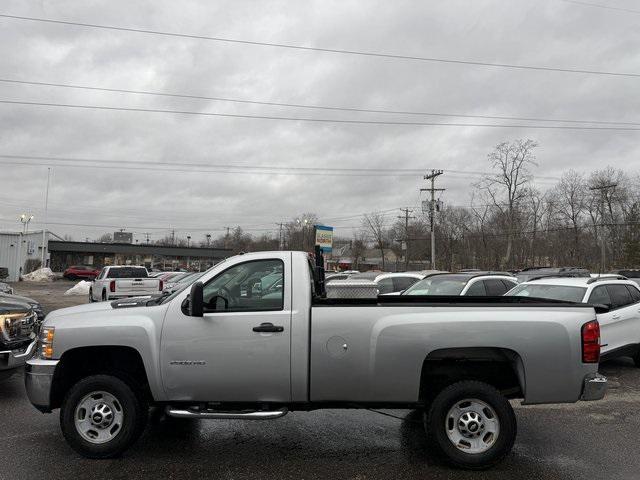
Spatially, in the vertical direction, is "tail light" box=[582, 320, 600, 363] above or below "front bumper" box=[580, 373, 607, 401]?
above

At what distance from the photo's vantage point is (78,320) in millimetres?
4809

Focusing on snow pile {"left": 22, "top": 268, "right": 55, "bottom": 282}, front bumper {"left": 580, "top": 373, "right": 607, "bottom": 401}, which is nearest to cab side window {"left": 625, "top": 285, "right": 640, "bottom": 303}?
front bumper {"left": 580, "top": 373, "right": 607, "bottom": 401}

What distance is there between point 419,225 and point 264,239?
4088 cm

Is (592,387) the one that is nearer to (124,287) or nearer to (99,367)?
(99,367)

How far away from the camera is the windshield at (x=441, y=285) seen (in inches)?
Result: 494

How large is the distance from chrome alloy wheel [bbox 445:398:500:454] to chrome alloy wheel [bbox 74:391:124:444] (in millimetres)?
3128

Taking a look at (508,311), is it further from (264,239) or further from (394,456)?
(264,239)

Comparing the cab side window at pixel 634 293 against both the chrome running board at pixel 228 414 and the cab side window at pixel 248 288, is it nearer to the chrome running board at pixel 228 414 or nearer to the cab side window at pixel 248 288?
the cab side window at pixel 248 288

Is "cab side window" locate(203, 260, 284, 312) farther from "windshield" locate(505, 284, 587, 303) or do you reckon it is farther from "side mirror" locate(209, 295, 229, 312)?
"windshield" locate(505, 284, 587, 303)

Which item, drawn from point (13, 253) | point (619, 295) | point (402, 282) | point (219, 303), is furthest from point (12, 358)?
point (13, 253)

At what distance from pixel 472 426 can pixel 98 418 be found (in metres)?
3.52

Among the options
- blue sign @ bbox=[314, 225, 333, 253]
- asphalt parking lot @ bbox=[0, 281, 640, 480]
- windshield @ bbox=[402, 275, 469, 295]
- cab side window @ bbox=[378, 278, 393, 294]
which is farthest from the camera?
blue sign @ bbox=[314, 225, 333, 253]

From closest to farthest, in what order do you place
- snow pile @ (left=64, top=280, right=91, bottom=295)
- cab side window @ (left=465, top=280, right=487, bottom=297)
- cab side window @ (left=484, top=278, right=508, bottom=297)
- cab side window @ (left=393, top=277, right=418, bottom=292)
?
1. cab side window @ (left=465, top=280, right=487, bottom=297)
2. cab side window @ (left=484, top=278, right=508, bottom=297)
3. cab side window @ (left=393, top=277, right=418, bottom=292)
4. snow pile @ (left=64, top=280, right=91, bottom=295)

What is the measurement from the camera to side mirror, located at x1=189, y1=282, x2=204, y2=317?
4.52 metres
